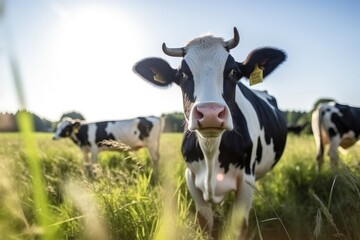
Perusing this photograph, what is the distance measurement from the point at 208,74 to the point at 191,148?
3.23 ft

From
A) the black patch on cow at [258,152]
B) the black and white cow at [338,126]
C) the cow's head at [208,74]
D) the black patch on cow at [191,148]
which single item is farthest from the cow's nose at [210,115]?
the black and white cow at [338,126]

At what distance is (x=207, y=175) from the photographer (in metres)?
3.16

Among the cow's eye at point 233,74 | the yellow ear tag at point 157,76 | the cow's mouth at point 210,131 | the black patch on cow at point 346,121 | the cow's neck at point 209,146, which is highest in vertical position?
the yellow ear tag at point 157,76

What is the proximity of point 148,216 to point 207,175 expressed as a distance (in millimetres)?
752

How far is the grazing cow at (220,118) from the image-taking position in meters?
2.62

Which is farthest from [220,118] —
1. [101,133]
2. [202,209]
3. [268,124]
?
[101,133]

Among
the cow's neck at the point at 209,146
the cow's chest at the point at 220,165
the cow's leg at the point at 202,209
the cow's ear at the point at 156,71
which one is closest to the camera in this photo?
the cow's neck at the point at 209,146

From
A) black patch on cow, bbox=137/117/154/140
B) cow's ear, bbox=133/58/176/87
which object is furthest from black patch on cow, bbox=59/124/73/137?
cow's ear, bbox=133/58/176/87

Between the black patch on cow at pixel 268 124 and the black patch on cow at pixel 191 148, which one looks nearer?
the black patch on cow at pixel 191 148

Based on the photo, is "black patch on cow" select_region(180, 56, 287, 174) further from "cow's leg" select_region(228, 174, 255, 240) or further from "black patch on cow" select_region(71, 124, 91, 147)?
"black patch on cow" select_region(71, 124, 91, 147)

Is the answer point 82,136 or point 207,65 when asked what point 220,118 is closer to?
point 207,65

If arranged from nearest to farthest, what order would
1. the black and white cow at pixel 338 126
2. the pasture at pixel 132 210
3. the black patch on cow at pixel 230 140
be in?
1. the pasture at pixel 132 210
2. the black patch on cow at pixel 230 140
3. the black and white cow at pixel 338 126

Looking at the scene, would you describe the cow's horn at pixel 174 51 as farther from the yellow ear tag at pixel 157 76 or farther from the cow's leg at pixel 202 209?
the cow's leg at pixel 202 209

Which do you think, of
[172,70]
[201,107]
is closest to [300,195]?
[172,70]
